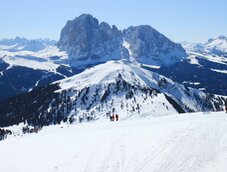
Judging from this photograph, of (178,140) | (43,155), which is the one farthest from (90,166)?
(178,140)

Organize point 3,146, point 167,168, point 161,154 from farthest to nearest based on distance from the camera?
point 3,146
point 161,154
point 167,168

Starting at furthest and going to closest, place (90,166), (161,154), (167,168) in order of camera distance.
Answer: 1. (161,154)
2. (90,166)
3. (167,168)

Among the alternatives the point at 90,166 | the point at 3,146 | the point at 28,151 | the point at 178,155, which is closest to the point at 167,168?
the point at 178,155

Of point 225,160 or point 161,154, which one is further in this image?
point 161,154

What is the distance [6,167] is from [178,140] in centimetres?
1694

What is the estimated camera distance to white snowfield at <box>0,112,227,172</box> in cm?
2956

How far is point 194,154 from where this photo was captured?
31953 millimetres

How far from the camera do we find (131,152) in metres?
33.7

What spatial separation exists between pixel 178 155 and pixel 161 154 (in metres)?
1.51

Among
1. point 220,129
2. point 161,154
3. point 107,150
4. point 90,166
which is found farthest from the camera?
point 220,129

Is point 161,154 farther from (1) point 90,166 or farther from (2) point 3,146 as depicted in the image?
(2) point 3,146

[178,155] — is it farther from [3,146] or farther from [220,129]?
[3,146]

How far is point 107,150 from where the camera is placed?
35094mm

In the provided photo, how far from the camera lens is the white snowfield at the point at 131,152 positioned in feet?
97.0
